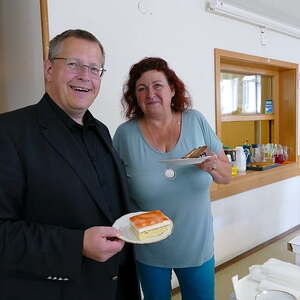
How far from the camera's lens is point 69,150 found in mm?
860

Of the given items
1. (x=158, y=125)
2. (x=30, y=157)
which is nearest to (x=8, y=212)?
(x=30, y=157)

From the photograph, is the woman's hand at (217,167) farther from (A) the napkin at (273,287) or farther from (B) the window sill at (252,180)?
(B) the window sill at (252,180)

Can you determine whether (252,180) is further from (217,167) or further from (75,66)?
(75,66)

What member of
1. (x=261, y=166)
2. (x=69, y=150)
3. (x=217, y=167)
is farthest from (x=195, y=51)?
(x=69, y=150)

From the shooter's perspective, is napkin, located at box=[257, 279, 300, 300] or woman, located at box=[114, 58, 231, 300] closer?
napkin, located at box=[257, 279, 300, 300]

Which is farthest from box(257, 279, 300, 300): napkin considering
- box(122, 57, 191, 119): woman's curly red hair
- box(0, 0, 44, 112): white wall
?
box(0, 0, 44, 112): white wall

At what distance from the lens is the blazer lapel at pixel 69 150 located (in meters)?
0.84

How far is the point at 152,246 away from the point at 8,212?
2.11ft

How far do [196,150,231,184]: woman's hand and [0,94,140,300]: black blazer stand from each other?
45 centimetres

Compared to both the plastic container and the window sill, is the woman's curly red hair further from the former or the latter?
the plastic container

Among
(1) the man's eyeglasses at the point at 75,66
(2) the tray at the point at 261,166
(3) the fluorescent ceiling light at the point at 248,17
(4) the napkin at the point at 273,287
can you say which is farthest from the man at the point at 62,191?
(2) the tray at the point at 261,166

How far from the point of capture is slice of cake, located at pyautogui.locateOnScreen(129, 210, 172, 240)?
85 cm

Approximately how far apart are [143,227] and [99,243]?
0.14 m

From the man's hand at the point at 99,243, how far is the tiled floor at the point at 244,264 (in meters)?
1.52
